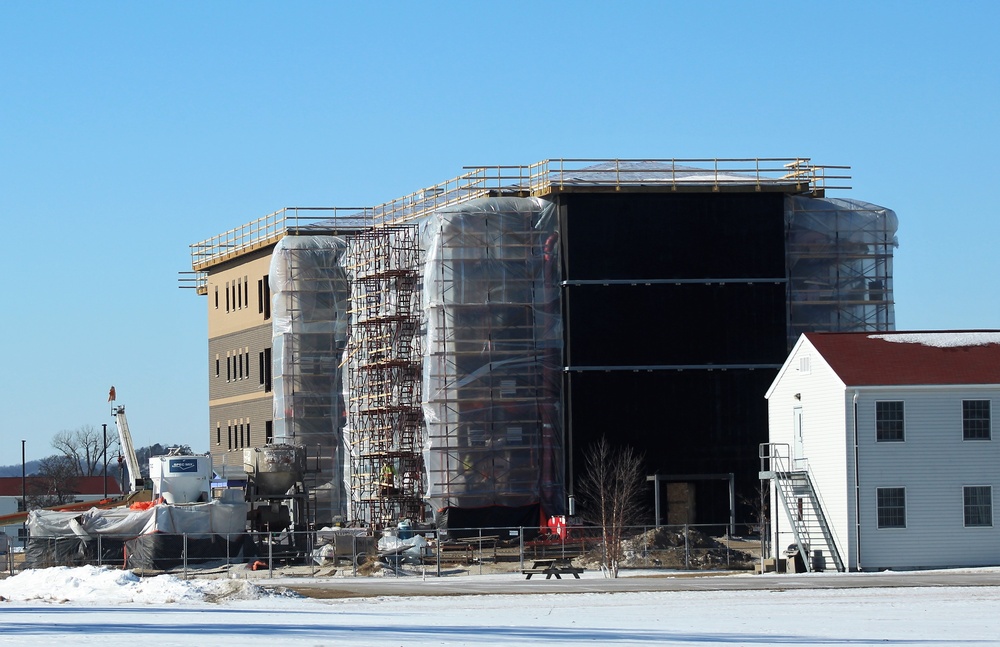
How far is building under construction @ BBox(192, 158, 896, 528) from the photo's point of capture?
6988cm

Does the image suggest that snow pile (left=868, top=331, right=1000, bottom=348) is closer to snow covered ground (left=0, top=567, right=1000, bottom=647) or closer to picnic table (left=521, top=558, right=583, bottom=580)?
picnic table (left=521, top=558, right=583, bottom=580)

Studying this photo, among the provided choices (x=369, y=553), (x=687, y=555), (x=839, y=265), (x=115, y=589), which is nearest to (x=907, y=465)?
(x=687, y=555)

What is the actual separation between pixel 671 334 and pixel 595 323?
126 inches

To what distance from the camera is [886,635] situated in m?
31.2

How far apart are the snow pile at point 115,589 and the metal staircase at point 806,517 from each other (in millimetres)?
18803

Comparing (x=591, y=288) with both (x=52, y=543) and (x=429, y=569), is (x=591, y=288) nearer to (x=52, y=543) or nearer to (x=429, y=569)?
(x=429, y=569)

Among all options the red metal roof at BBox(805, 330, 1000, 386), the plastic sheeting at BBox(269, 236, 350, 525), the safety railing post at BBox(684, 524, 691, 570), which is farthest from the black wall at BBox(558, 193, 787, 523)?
the plastic sheeting at BBox(269, 236, 350, 525)

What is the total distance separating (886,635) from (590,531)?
35.9 meters

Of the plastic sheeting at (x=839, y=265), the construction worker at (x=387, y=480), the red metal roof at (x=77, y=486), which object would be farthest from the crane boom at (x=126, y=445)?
the red metal roof at (x=77, y=486)

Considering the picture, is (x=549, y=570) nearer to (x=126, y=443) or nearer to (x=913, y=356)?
(x=913, y=356)

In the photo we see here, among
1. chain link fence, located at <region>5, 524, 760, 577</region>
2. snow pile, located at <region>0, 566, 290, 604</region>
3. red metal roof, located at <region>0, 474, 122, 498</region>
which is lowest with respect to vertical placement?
red metal roof, located at <region>0, 474, 122, 498</region>

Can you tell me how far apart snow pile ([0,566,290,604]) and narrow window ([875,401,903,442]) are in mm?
20331

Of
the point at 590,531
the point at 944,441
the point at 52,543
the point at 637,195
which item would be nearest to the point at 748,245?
the point at 637,195

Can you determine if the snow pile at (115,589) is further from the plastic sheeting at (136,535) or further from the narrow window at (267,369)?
the narrow window at (267,369)
